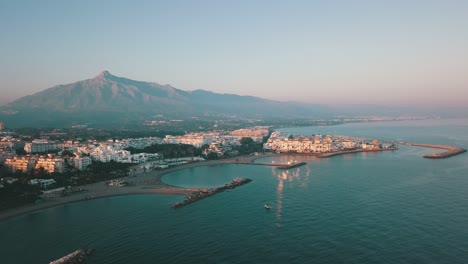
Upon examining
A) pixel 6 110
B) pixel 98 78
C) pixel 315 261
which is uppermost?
pixel 98 78

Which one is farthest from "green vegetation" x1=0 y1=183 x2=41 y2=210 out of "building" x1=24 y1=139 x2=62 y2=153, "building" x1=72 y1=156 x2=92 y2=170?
"building" x1=24 y1=139 x2=62 y2=153

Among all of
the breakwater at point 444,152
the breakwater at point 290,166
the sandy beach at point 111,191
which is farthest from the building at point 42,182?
the breakwater at point 444,152

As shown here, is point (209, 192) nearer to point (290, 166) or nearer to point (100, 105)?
point (290, 166)

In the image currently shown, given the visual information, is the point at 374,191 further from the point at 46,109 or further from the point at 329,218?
the point at 46,109

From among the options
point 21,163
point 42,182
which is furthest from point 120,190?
point 21,163

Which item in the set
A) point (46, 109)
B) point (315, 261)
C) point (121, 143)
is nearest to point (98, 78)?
point (46, 109)
